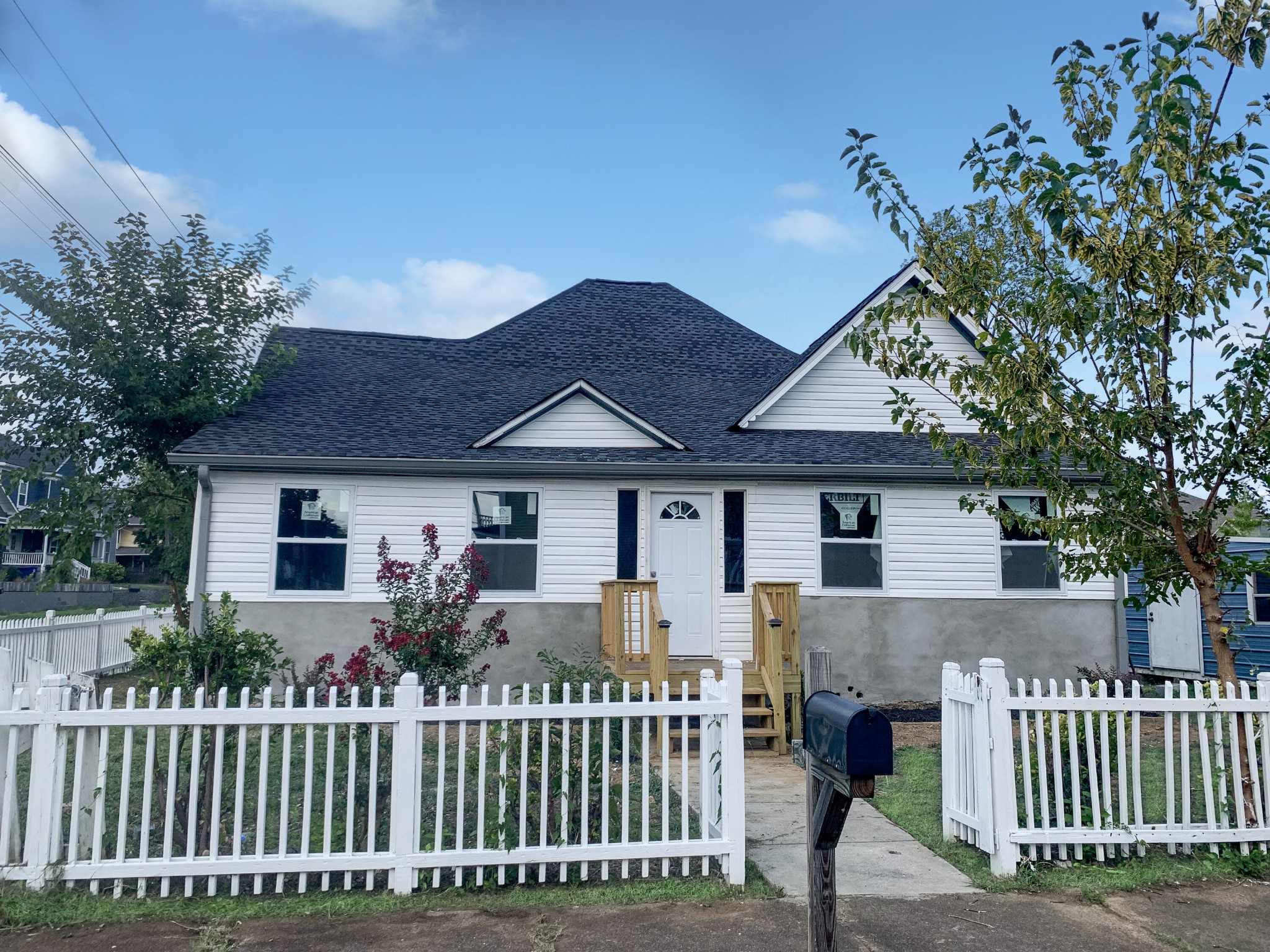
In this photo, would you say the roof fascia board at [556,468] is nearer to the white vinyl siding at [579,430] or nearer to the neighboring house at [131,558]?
the white vinyl siding at [579,430]

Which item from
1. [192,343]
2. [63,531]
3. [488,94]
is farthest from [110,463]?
[488,94]

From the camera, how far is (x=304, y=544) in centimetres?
1086

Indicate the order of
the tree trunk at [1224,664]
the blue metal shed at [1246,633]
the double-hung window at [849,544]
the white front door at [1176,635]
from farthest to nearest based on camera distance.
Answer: the white front door at [1176,635]
the blue metal shed at [1246,633]
the double-hung window at [849,544]
the tree trunk at [1224,664]

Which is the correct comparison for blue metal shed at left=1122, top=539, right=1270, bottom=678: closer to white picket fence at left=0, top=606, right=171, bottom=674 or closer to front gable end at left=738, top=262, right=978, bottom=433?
front gable end at left=738, top=262, right=978, bottom=433

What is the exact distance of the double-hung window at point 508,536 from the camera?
438 inches

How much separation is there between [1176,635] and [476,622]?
12.1 meters

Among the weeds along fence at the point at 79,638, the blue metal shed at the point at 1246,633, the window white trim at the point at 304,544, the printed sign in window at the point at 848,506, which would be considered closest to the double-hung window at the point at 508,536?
the window white trim at the point at 304,544

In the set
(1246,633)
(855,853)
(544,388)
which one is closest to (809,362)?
(544,388)

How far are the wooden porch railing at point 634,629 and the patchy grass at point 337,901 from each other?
4101mm

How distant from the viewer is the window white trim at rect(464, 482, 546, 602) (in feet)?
36.1

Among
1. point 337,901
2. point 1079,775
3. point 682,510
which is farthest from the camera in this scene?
point 682,510

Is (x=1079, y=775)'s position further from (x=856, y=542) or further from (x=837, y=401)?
(x=837, y=401)

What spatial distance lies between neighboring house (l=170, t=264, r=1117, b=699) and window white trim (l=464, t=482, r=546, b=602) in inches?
0.8

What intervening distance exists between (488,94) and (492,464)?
675cm
